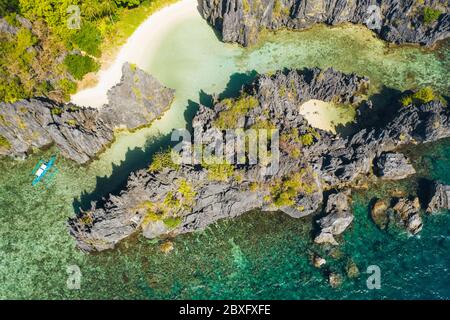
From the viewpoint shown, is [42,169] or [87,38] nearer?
[42,169]

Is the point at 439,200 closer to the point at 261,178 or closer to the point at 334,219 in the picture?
the point at 334,219

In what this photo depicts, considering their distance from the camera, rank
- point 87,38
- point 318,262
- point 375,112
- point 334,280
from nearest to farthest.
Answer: point 334,280 → point 318,262 → point 87,38 → point 375,112

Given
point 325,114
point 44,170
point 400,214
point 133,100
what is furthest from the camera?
point 325,114

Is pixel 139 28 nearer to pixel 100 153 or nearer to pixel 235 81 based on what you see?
pixel 235 81

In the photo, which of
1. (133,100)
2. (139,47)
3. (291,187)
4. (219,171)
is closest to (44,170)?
(133,100)

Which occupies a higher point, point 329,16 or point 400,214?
point 329,16

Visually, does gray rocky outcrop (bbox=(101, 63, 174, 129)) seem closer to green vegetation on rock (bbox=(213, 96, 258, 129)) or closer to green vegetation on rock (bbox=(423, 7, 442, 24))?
green vegetation on rock (bbox=(213, 96, 258, 129))
